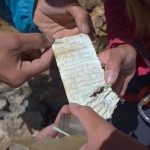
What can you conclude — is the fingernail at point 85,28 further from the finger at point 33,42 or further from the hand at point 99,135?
the hand at point 99,135

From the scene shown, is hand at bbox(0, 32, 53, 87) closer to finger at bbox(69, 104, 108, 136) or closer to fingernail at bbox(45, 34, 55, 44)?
fingernail at bbox(45, 34, 55, 44)

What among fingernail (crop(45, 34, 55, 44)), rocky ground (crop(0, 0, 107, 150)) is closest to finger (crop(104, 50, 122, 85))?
fingernail (crop(45, 34, 55, 44))

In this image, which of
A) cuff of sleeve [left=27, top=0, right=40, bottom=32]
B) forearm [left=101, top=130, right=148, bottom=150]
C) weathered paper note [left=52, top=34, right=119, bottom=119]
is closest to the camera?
forearm [left=101, top=130, right=148, bottom=150]

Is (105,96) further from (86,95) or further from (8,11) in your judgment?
(8,11)

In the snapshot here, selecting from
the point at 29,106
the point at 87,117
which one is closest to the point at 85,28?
the point at 87,117

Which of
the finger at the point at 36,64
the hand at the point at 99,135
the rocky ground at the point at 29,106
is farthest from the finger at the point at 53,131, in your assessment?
the rocky ground at the point at 29,106

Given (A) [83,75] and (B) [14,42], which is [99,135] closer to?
(A) [83,75]
